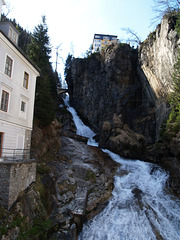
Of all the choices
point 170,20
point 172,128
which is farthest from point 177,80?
point 170,20

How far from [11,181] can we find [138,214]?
31.3 feet

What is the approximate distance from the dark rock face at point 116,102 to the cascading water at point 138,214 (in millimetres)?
9537

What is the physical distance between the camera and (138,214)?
13.2 meters

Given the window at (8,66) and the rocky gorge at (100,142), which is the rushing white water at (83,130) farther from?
the window at (8,66)

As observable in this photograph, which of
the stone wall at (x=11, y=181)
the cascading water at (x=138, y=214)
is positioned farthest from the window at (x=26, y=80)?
the cascading water at (x=138, y=214)

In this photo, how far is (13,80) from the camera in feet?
45.0

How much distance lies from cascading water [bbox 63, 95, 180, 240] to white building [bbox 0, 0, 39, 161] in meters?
8.39

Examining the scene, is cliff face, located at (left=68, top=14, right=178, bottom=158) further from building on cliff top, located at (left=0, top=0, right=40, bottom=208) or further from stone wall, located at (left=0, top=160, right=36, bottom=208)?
stone wall, located at (left=0, top=160, right=36, bottom=208)

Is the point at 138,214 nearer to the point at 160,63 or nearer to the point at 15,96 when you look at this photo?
the point at 15,96

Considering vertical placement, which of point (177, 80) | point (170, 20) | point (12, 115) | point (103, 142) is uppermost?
point (170, 20)

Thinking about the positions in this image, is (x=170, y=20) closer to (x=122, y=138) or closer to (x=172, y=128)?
(x=172, y=128)

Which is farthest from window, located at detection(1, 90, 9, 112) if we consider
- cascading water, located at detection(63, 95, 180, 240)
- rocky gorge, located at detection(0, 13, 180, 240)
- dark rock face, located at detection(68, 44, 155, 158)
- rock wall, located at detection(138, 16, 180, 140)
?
rock wall, located at detection(138, 16, 180, 140)

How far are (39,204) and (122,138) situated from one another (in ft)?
63.3

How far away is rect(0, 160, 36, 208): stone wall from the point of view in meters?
9.52
